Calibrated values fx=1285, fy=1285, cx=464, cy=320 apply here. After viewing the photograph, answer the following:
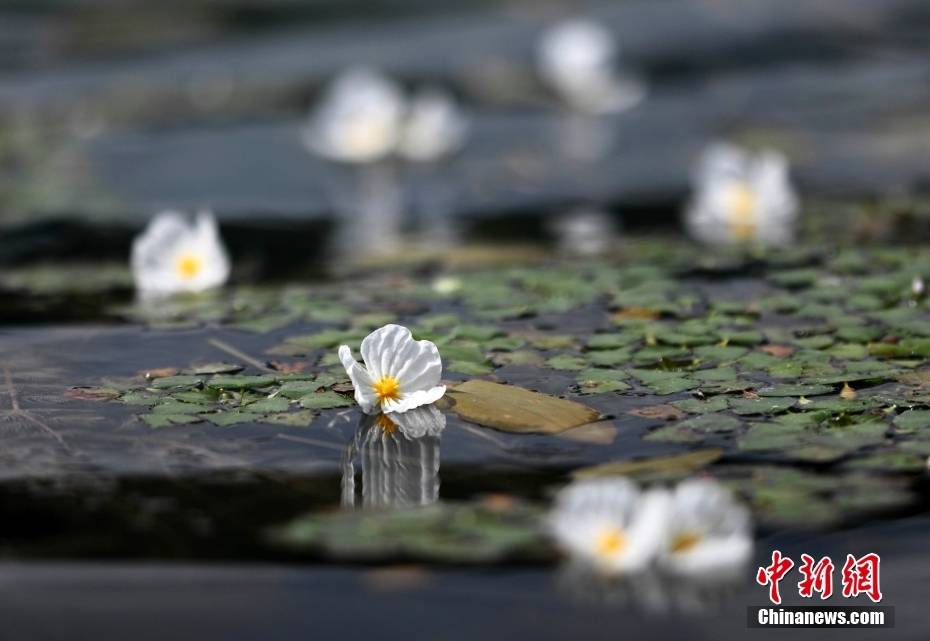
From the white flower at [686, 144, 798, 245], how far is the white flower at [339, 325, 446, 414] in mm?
1328

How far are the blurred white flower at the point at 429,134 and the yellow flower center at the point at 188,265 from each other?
4.92 ft

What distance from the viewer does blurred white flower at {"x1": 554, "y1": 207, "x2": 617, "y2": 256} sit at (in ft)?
8.85

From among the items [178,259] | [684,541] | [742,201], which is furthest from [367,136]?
[684,541]

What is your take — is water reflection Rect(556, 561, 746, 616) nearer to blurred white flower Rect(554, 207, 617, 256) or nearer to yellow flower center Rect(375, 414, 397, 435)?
yellow flower center Rect(375, 414, 397, 435)

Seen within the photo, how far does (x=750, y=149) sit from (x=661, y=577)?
109 inches

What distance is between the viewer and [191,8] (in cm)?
500

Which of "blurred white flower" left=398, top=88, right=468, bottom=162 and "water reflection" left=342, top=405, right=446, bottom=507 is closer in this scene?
"water reflection" left=342, top=405, right=446, bottom=507

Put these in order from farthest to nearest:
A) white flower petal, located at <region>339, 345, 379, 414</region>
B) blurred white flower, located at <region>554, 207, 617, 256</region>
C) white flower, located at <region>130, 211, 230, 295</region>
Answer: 1. blurred white flower, located at <region>554, 207, 617, 256</region>
2. white flower, located at <region>130, 211, 230, 295</region>
3. white flower petal, located at <region>339, 345, 379, 414</region>

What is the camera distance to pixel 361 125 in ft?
12.0

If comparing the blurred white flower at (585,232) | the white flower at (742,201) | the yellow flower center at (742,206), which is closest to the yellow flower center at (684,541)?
the blurred white flower at (585,232)

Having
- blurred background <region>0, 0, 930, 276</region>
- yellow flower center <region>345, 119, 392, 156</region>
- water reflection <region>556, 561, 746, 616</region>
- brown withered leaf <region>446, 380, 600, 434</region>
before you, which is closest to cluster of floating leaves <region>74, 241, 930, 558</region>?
brown withered leaf <region>446, 380, 600, 434</region>

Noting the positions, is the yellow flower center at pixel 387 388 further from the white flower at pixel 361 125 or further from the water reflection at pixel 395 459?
the white flower at pixel 361 125

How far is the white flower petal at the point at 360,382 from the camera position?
4.99 feet

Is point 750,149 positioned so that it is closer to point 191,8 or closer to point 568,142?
point 568,142
